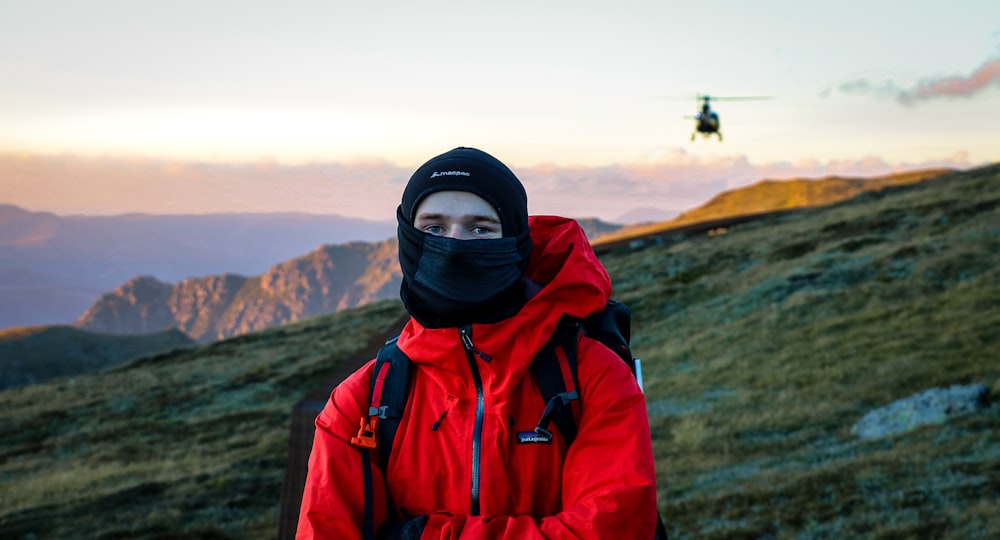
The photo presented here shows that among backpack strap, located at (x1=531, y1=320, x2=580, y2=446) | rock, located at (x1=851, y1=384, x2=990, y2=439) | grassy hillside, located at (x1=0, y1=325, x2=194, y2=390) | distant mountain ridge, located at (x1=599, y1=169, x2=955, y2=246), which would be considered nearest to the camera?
backpack strap, located at (x1=531, y1=320, x2=580, y2=446)

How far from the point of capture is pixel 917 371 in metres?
20.2

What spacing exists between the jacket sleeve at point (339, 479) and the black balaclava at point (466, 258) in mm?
459

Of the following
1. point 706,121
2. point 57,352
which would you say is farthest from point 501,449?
point 57,352

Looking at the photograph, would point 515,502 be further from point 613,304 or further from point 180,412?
point 180,412

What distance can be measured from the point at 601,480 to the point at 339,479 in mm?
1026

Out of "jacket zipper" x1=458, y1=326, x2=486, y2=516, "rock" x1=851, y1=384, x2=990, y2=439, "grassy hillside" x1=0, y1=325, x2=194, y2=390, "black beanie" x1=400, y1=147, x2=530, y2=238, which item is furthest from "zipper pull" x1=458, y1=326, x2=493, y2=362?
"grassy hillside" x1=0, y1=325, x2=194, y2=390

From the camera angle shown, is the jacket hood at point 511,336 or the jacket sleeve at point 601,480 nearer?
the jacket sleeve at point 601,480

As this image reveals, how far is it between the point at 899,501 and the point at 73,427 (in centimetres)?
4383

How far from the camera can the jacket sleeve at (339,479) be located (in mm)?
3400

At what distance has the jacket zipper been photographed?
3.38 metres

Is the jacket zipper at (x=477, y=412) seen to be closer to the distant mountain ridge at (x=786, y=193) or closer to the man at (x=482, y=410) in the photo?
the man at (x=482, y=410)

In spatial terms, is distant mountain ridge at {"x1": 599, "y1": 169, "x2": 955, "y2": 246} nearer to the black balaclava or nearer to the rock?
the rock

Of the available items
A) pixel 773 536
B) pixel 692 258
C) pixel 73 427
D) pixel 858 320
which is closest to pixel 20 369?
pixel 73 427

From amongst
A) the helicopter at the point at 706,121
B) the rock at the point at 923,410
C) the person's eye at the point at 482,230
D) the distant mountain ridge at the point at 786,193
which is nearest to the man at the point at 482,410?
the person's eye at the point at 482,230
